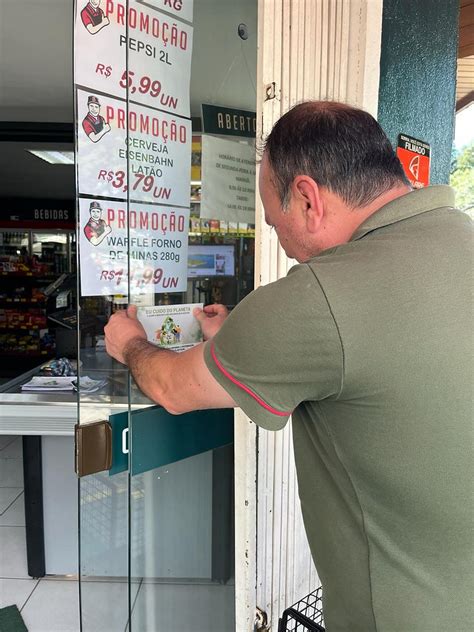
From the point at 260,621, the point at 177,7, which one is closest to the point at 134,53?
the point at 177,7

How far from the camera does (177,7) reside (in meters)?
1.50

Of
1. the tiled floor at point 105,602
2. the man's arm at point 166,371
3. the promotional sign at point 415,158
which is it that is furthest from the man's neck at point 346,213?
the tiled floor at point 105,602

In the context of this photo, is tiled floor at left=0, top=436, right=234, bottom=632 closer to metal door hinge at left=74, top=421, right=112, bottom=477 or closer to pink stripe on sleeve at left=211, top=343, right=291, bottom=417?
metal door hinge at left=74, top=421, right=112, bottom=477

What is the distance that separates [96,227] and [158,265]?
0.25 metres

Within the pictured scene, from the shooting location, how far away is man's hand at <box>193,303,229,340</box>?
160 cm

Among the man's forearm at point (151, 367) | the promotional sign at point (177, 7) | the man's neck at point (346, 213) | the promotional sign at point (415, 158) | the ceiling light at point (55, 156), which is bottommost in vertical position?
the man's forearm at point (151, 367)

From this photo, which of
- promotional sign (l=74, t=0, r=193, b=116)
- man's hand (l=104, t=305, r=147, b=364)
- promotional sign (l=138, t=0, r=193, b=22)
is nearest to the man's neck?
man's hand (l=104, t=305, r=147, b=364)

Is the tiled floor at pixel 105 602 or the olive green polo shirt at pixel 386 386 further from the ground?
the olive green polo shirt at pixel 386 386

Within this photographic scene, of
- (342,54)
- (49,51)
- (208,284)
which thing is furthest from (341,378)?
(49,51)

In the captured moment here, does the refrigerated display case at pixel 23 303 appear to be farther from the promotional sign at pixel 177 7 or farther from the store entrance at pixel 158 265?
the promotional sign at pixel 177 7

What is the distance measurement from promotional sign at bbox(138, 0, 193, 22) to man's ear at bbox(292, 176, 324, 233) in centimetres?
84

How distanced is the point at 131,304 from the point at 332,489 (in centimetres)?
81

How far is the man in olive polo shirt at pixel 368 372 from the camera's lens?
2.55ft

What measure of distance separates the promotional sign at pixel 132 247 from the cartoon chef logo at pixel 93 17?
44 cm
